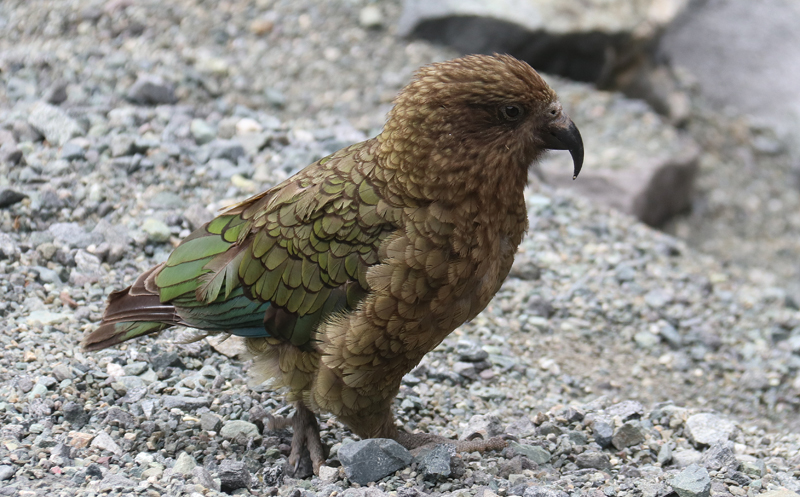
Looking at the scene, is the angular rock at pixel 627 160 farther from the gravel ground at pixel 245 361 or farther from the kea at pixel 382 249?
the kea at pixel 382 249

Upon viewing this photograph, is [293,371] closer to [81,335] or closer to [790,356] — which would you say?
[81,335]

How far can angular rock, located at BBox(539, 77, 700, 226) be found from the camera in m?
8.57

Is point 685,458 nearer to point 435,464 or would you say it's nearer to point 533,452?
point 533,452

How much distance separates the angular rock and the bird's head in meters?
4.49

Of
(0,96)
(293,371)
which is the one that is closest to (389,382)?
(293,371)

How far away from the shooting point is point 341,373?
13.2 feet

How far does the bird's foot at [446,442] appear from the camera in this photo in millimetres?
4422

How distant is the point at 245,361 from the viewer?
4914 millimetres

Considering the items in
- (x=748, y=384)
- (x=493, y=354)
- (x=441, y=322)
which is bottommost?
(x=748, y=384)

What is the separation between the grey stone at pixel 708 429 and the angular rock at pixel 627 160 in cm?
375

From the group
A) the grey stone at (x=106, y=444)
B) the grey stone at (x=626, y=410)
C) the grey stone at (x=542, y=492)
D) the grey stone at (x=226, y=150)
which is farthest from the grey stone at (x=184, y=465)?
the grey stone at (x=226, y=150)

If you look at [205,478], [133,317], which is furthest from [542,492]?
[133,317]

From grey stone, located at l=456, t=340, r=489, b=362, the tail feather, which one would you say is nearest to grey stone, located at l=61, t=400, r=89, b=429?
the tail feather

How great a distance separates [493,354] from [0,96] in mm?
4581
